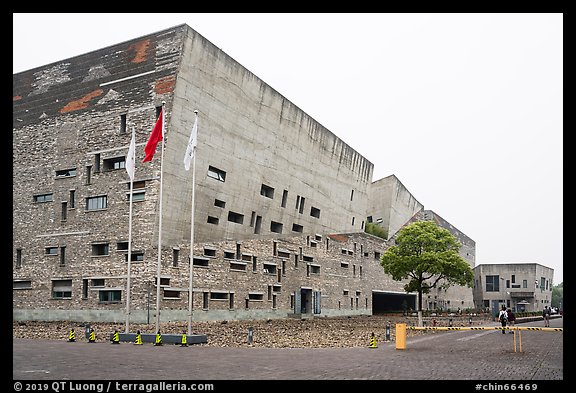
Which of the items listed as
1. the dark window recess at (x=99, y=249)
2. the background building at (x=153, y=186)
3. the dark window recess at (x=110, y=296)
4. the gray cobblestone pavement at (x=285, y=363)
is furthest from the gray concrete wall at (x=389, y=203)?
the gray cobblestone pavement at (x=285, y=363)

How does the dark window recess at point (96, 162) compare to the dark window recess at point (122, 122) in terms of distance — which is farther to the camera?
the dark window recess at point (96, 162)

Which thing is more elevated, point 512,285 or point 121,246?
point 121,246

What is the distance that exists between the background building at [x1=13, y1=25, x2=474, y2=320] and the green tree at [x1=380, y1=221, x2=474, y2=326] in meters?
14.0

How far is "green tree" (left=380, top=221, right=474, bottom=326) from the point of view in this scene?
49531 mm

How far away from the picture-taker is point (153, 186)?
47.0 m

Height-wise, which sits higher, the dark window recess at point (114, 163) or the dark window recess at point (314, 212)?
the dark window recess at point (114, 163)

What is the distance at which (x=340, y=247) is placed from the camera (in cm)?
7350

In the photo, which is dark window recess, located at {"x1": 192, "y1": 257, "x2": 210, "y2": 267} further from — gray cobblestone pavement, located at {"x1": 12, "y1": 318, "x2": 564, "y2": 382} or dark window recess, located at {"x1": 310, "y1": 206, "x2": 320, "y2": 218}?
gray cobblestone pavement, located at {"x1": 12, "y1": 318, "x2": 564, "y2": 382}

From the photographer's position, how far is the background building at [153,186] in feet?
156

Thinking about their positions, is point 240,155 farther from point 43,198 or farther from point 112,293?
point 43,198

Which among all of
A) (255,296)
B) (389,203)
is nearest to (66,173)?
(255,296)

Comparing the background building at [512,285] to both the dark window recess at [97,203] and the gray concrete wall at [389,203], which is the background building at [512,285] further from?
the dark window recess at [97,203]
